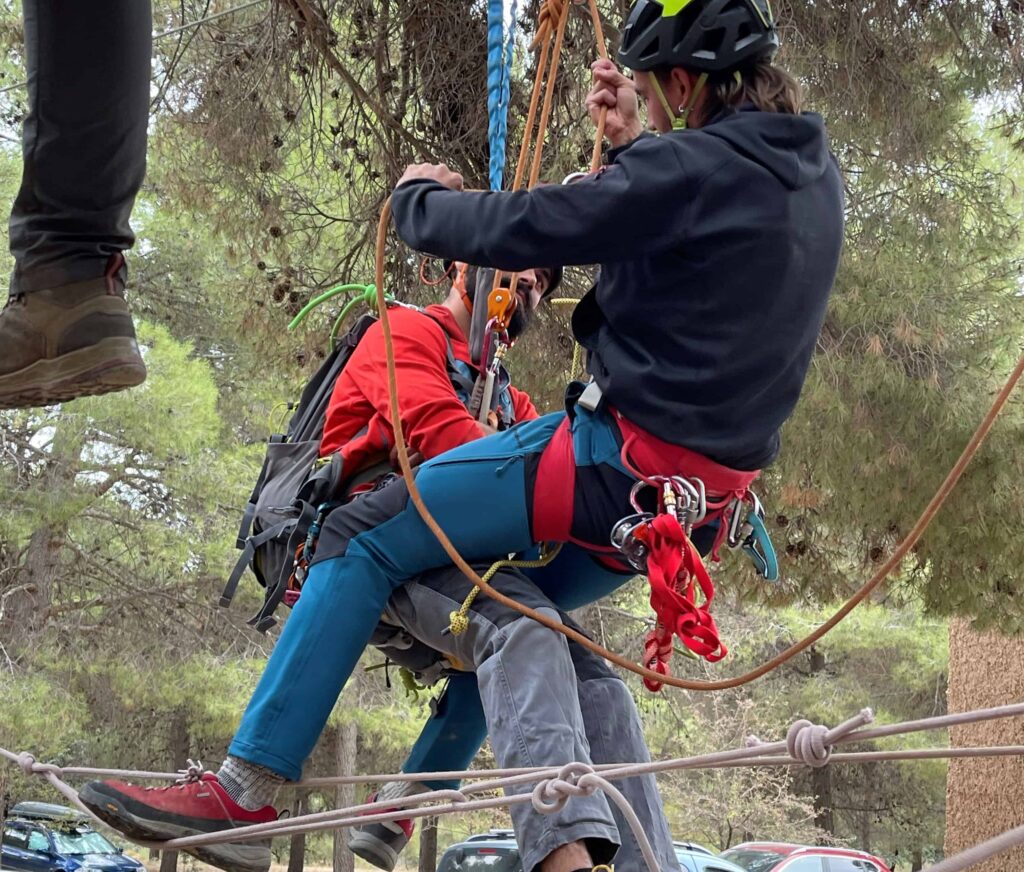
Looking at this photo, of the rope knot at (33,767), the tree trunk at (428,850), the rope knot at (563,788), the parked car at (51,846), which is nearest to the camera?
the rope knot at (563,788)

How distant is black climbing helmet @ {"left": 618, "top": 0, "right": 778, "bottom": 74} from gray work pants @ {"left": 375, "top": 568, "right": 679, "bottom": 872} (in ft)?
3.18

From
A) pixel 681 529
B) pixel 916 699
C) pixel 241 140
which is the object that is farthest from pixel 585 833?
pixel 916 699

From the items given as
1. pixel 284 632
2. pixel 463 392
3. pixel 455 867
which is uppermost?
pixel 463 392

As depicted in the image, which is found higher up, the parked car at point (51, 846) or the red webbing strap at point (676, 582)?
the red webbing strap at point (676, 582)

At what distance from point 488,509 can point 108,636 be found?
985cm

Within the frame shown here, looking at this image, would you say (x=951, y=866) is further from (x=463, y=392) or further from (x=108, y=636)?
(x=108, y=636)

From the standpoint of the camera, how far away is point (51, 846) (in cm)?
1809

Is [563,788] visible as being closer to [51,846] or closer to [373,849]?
[373,849]

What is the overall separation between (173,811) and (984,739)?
830 cm

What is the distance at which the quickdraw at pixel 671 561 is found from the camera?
7.33ft

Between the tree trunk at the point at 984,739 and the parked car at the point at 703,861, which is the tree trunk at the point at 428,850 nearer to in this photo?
the parked car at the point at 703,861

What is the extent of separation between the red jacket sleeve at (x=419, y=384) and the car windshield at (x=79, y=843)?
17066mm

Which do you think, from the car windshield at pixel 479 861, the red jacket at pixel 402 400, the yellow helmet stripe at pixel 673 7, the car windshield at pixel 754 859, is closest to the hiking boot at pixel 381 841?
the red jacket at pixel 402 400

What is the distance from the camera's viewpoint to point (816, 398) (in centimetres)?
564
